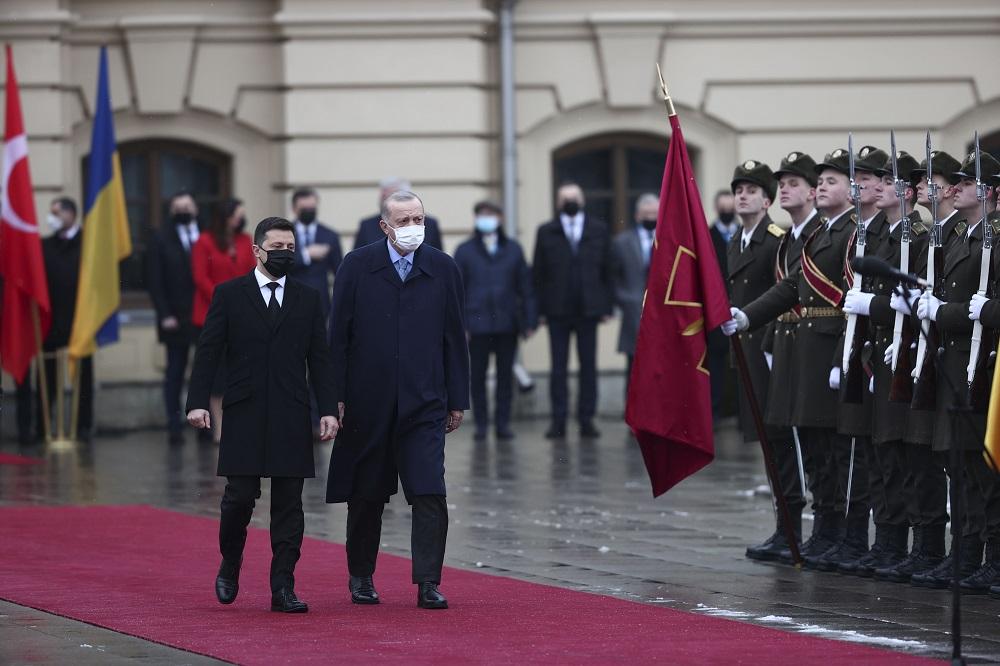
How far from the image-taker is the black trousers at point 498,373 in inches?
704

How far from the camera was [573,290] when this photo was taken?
1808 cm

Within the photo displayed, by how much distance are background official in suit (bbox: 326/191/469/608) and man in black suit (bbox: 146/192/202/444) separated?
8.83 m

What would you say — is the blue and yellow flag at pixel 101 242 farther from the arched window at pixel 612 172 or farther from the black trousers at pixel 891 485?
the black trousers at pixel 891 485

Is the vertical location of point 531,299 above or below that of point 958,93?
below

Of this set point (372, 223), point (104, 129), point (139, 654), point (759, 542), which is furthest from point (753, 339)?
point (104, 129)

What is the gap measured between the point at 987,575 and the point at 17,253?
10221 mm

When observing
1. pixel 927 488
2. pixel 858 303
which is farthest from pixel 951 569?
pixel 858 303

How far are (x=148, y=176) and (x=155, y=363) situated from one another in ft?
5.74

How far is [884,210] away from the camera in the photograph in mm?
10242

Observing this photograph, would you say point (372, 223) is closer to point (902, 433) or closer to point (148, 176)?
point (148, 176)

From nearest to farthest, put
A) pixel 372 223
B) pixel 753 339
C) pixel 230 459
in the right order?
pixel 230 459 < pixel 753 339 < pixel 372 223

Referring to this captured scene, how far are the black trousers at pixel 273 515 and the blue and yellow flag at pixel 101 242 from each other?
908cm

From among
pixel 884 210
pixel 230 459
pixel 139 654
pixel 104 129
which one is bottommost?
pixel 139 654

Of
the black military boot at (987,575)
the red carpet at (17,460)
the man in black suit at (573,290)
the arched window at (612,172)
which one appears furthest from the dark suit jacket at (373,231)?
the black military boot at (987,575)
